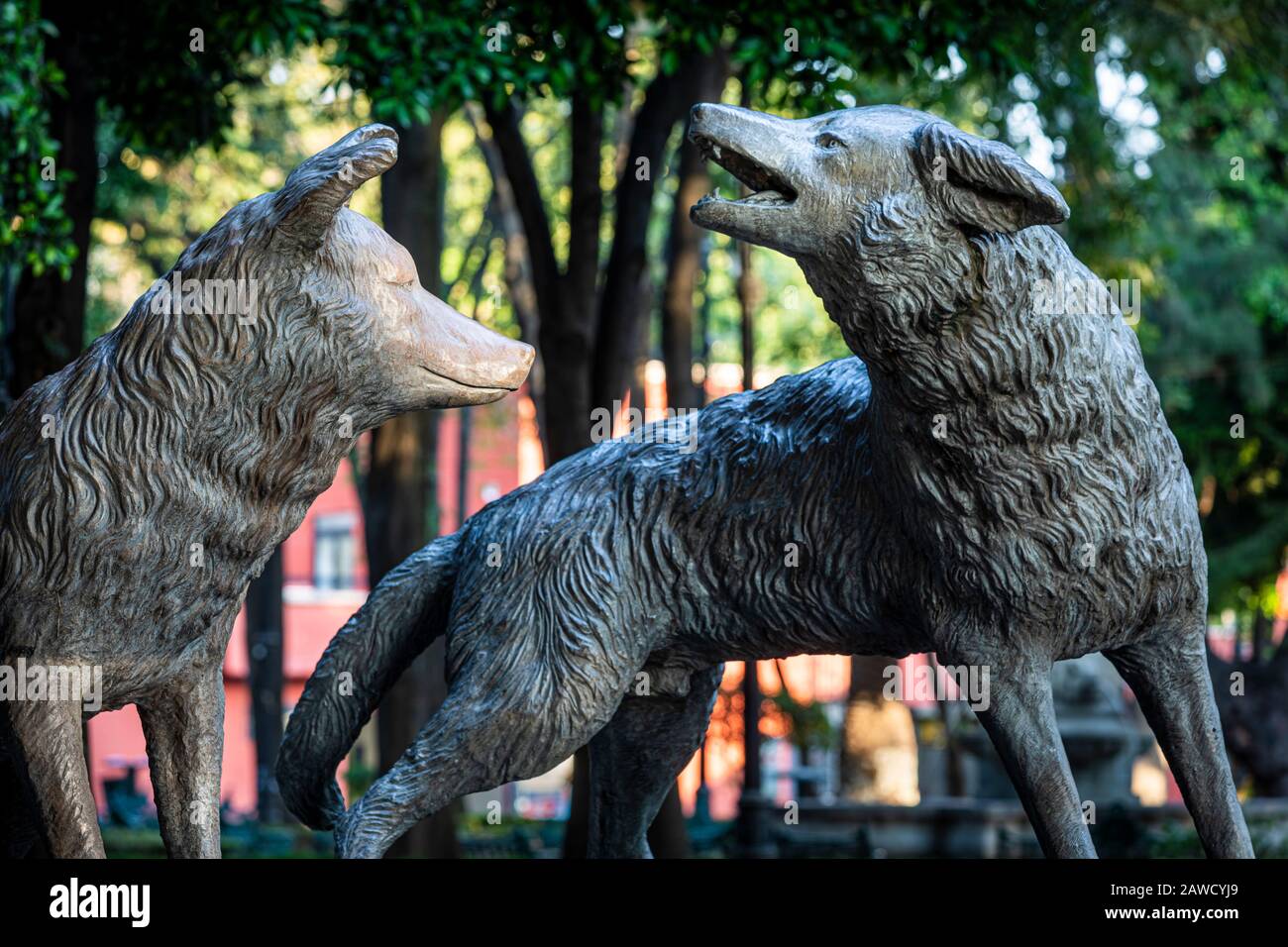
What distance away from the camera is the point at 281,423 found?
313cm

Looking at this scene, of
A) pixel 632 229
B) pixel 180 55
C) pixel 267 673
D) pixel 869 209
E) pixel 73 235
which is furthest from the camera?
pixel 267 673

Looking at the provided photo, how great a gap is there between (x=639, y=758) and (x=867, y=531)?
1.07m

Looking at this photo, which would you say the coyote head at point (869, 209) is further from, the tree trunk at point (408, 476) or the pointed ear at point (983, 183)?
the tree trunk at point (408, 476)

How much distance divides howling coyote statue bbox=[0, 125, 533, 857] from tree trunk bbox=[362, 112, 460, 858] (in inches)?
187

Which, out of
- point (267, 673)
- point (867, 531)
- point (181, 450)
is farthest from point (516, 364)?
point (267, 673)

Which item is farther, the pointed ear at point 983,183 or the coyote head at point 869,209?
the coyote head at point 869,209

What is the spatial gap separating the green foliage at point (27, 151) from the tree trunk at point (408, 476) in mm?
2533

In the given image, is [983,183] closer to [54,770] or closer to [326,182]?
[326,182]

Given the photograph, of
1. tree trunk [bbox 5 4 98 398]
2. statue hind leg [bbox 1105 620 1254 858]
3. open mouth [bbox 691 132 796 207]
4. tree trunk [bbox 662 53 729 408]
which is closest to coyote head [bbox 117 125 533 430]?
open mouth [bbox 691 132 796 207]

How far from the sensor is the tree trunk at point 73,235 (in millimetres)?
6520

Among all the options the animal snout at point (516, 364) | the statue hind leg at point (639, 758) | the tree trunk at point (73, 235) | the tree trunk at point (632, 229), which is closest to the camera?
the animal snout at point (516, 364)

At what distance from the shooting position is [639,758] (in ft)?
14.0

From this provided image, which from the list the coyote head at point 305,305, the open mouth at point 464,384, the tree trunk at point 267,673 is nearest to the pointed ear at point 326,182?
the coyote head at point 305,305

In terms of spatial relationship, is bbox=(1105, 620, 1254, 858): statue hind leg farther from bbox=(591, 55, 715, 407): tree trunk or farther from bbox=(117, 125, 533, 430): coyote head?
bbox=(591, 55, 715, 407): tree trunk
